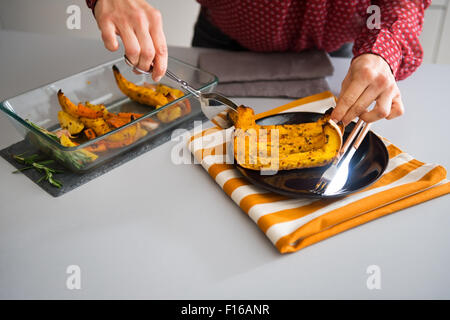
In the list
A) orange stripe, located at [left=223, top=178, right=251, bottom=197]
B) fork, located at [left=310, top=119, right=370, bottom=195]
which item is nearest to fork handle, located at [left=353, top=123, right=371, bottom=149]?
fork, located at [left=310, top=119, right=370, bottom=195]

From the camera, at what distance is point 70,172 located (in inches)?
37.6

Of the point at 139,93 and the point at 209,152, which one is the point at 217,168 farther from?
the point at 139,93

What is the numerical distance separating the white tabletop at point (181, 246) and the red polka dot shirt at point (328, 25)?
0.87 feet

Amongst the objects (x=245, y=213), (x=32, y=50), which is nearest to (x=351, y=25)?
(x=245, y=213)

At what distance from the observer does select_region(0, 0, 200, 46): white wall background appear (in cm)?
285

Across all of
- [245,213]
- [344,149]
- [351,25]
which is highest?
[351,25]

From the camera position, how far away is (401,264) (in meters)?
0.74

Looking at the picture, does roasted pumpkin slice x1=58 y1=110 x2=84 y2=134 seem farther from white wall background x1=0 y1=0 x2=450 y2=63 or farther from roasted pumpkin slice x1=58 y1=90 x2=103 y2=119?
white wall background x1=0 y1=0 x2=450 y2=63

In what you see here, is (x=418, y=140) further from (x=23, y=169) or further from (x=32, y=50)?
(x=32, y=50)

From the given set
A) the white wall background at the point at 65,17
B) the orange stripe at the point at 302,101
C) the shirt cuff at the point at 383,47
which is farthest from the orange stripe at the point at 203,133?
the white wall background at the point at 65,17

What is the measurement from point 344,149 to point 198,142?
1.14 ft

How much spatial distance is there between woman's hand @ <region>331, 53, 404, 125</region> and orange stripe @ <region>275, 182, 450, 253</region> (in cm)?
19

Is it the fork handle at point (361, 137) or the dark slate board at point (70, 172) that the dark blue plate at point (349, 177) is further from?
the dark slate board at point (70, 172)

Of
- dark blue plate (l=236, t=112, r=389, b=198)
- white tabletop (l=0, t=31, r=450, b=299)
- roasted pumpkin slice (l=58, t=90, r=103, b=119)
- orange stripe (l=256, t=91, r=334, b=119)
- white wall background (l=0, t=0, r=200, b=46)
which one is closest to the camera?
white tabletop (l=0, t=31, r=450, b=299)
